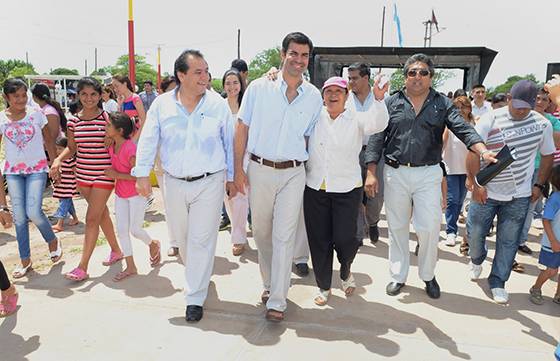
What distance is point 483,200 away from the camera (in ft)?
12.2

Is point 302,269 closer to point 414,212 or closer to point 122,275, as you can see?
point 414,212

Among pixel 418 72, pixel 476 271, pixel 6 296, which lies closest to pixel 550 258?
pixel 476 271

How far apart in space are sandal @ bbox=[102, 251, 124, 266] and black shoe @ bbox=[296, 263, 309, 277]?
73.1 inches

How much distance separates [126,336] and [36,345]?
585 mm

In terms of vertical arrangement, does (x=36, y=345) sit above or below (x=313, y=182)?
below

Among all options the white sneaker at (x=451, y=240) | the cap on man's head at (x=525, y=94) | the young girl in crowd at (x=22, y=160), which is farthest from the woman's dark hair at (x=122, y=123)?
the white sneaker at (x=451, y=240)

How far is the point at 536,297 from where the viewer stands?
12.2 feet

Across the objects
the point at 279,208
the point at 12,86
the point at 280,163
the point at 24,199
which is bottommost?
the point at 24,199

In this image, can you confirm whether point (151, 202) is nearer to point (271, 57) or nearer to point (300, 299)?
point (300, 299)

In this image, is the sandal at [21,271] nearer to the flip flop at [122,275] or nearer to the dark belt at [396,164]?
the flip flop at [122,275]

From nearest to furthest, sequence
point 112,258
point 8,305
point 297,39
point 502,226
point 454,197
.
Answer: point 297,39 < point 8,305 < point 502,226 < point 112,258 < point 454,197

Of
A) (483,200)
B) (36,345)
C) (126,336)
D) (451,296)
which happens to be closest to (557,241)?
(483,200)

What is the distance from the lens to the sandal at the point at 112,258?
14.6ft

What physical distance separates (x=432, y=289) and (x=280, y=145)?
188 cm
